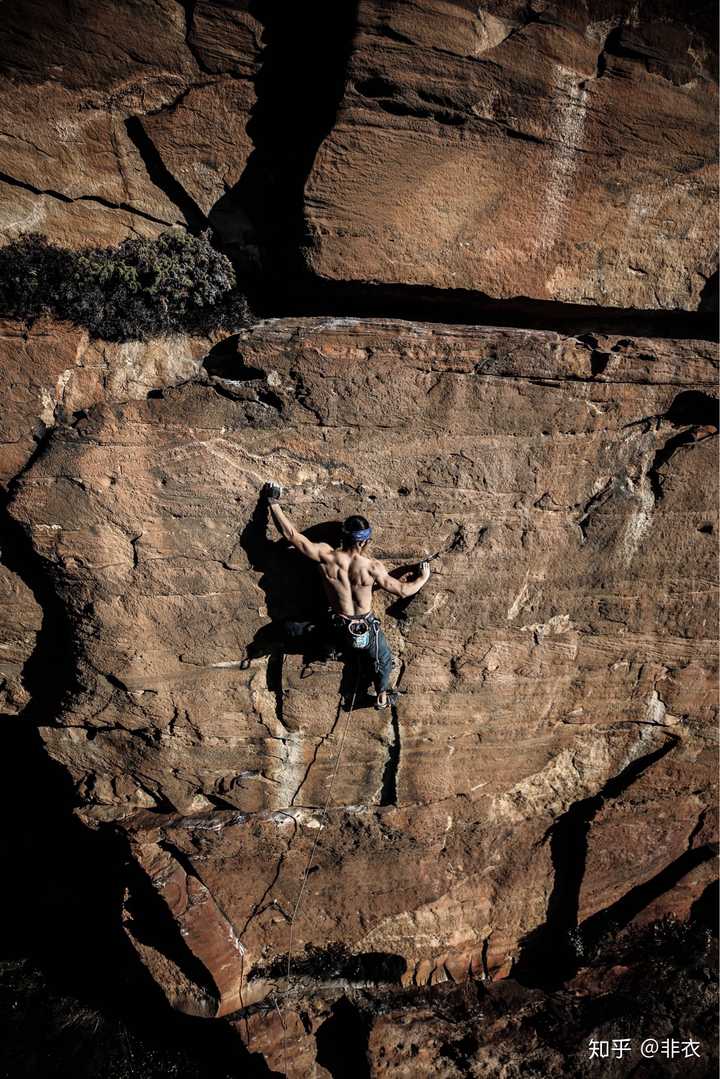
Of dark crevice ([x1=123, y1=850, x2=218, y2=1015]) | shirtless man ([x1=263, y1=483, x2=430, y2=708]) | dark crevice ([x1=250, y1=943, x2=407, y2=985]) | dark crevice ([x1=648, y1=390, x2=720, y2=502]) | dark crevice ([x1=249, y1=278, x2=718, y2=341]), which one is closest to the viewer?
shirtless man ([x1=263, y1=483, x2=430, y2=708])

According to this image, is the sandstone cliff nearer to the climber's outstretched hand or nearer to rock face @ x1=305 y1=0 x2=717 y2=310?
rock face @ x1=305 y1=0 x2=717 y2=310

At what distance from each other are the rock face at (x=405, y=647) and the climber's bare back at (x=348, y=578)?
0.32 meters

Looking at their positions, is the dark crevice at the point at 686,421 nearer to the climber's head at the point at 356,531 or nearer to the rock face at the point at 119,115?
the climber's head at the point at 356,531

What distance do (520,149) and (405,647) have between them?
162 inches

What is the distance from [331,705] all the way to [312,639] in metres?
0.76

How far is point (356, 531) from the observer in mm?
4957

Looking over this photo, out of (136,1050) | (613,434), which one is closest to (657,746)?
(613,434)

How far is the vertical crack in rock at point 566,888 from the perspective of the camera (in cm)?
684

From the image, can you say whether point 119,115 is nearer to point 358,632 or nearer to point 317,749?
point 358,632

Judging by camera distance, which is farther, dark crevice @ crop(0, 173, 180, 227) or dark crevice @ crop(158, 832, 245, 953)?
dark crevice @ crop(158, 832, 245, 953)

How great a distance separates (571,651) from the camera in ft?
20.1

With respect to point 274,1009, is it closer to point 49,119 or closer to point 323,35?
point 49,119

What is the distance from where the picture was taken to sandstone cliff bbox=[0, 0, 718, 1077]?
4.76 metres

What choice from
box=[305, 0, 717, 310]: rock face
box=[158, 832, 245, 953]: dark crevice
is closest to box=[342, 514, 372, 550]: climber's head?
box=[305, 0, 717, 310]: rock face
